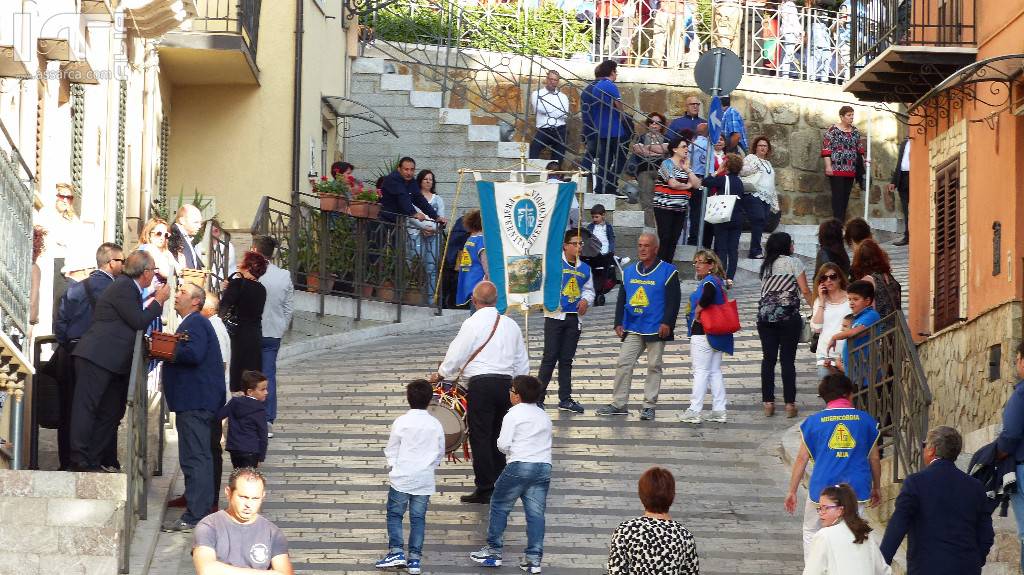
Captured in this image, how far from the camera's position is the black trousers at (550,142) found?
28.6m

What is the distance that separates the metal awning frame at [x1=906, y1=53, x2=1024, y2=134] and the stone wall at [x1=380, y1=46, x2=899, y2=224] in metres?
12.2

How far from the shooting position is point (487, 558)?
13039 mm

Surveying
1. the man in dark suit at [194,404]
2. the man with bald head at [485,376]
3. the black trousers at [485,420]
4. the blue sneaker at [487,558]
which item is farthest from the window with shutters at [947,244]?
the man in dark suit at [194,404]

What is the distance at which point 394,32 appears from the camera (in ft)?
105

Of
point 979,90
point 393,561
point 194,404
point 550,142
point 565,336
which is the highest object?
point 550,142

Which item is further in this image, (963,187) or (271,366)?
(963,187)

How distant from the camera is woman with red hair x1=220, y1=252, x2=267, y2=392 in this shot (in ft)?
52.2

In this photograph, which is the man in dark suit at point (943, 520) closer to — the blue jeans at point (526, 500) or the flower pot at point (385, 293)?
the blue jeans at point (526, 500)

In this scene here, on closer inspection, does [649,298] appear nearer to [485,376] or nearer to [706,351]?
[706,351]

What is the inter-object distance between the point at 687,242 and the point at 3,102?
45.7ft

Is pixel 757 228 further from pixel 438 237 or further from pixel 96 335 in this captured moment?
pixel 96 335

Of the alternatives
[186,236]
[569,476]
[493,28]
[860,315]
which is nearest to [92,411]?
[569,476]

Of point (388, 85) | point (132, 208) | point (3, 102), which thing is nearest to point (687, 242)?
point (388, 85)

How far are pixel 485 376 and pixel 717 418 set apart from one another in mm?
3602
